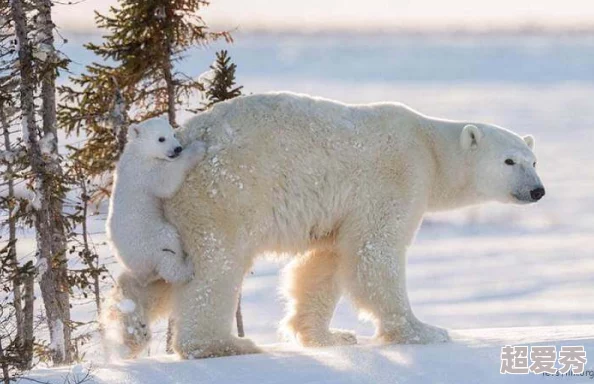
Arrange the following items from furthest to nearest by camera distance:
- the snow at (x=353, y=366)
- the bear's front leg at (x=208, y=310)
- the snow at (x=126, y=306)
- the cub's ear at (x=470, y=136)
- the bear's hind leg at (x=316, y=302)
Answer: the bear's hind leg at (x=316, y=302), the cub's ear at (x=470, y=136), the snow at (x=126, y=306), the bear's front leg at (x=208, y=310), the snow at (x=353, y=366)

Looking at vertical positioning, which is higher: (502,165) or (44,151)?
(44,151)

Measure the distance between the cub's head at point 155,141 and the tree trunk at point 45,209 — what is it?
2672 mm

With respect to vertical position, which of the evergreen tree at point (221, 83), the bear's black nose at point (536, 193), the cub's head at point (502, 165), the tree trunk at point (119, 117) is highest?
the evergreen tree at point (221, 83)

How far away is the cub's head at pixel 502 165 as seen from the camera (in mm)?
10234

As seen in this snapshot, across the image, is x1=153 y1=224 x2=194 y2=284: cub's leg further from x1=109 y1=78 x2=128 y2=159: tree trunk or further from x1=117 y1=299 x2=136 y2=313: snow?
x1=109 y1=78 x2=128 y2=159: tree trunk

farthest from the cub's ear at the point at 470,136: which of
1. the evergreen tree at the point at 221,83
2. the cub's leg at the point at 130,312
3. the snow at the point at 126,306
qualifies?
the evergreen tree at the point at 221,83

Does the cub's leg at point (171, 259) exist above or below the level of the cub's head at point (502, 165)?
below

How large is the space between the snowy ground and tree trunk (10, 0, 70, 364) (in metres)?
2.08

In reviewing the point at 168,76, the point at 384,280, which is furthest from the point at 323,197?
the point at 168,76

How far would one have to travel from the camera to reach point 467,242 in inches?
1211

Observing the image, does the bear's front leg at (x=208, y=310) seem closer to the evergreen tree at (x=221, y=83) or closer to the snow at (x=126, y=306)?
the snow at (x=126, y=306)

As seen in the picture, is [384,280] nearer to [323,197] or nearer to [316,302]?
[323,197]

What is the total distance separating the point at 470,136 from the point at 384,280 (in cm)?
151

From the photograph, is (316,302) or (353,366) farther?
(316,302)
